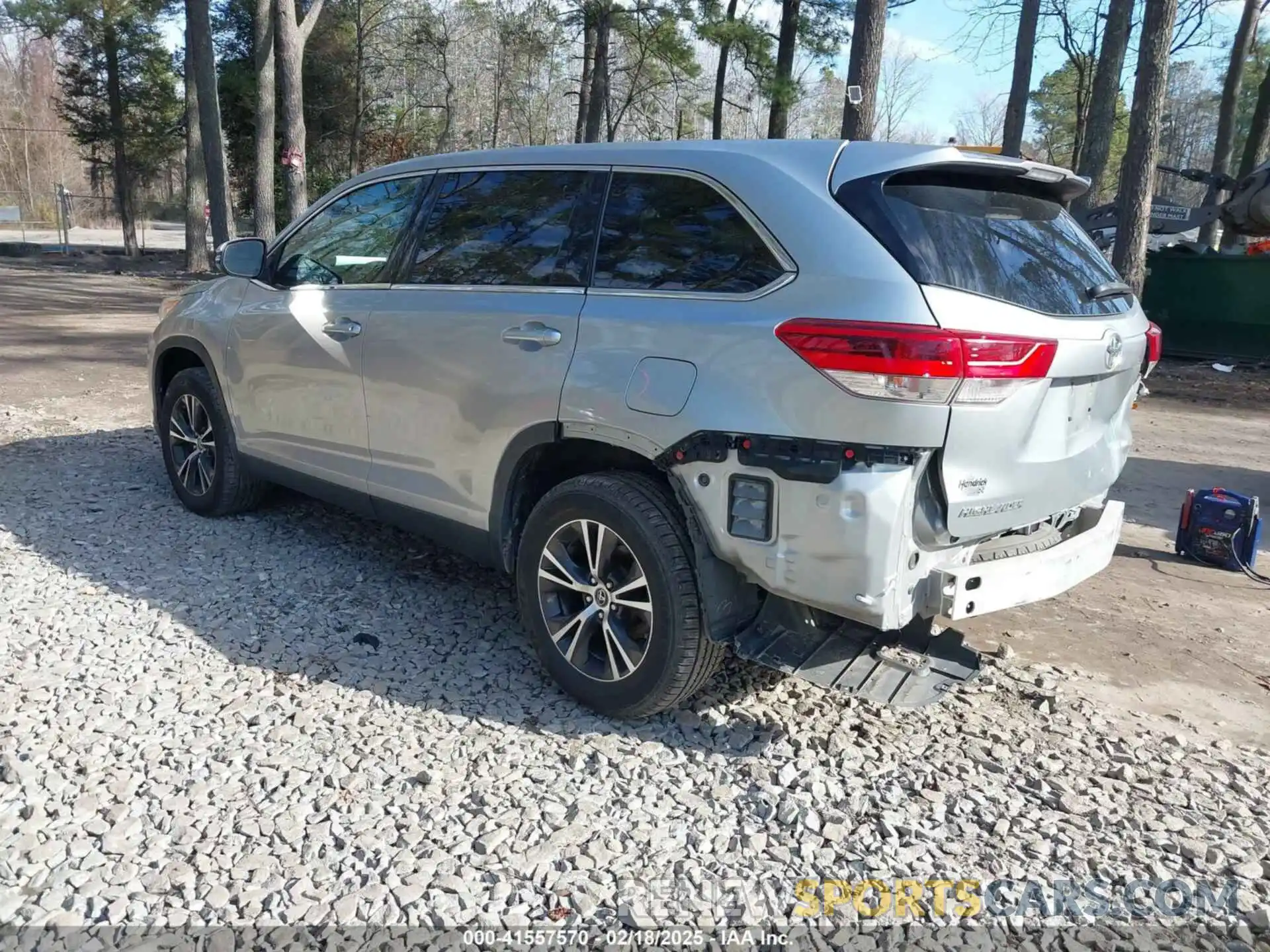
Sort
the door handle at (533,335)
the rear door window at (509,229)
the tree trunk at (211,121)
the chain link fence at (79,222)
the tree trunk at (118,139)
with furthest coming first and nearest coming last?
the chain link fence at (79,222) < the tree trunk at (118,139) < the tree trunk at (211,121) < the rear door window at (509,229) < the door handle at (533,335)

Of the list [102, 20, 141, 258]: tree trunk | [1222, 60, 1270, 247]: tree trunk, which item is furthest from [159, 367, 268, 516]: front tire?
[102, 20, 141, 258]: tree trunk

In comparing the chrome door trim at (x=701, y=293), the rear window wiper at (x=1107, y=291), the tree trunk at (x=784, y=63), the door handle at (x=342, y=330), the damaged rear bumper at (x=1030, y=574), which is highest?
the tree trunk at (x=784, y=63)

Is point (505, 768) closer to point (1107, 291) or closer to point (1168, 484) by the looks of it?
point (1107, 291)

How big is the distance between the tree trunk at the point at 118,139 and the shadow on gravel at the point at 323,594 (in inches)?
1029

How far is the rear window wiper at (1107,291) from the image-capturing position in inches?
131

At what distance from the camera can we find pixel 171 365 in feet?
18.8

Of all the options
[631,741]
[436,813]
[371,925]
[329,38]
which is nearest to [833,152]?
[631,741]

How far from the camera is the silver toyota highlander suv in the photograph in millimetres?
2812

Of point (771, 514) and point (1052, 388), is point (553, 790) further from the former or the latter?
point (1052, 388)

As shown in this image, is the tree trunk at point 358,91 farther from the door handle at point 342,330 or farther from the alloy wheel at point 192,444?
the door handle at point 342,330

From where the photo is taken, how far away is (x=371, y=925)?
8.07ft

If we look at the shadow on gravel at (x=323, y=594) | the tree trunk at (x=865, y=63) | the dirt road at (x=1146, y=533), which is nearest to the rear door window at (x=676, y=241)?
the shadow on gravel at (x=323, y=594)

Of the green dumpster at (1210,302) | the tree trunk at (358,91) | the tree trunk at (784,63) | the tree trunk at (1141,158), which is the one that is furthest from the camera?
the tree trunk at (358,91)

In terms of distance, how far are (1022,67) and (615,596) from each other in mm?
22010
